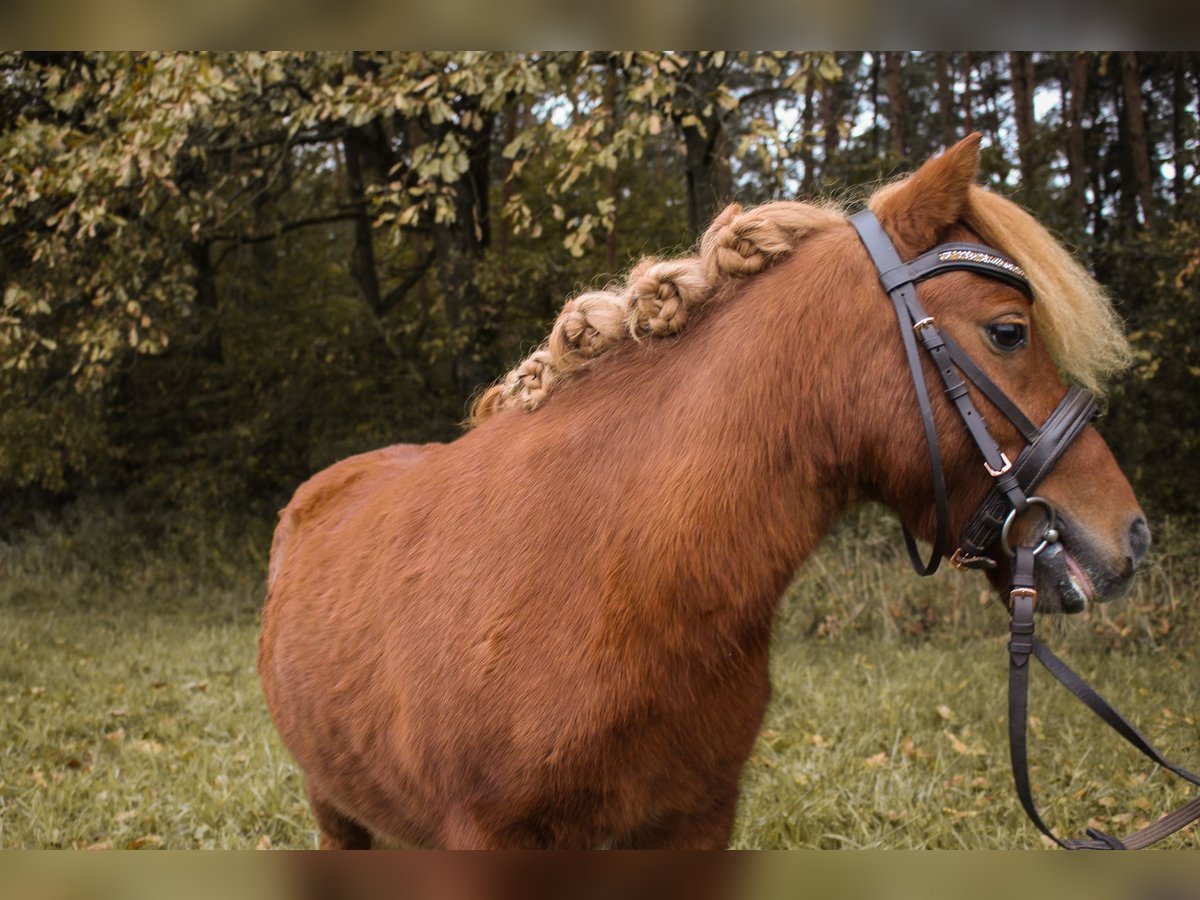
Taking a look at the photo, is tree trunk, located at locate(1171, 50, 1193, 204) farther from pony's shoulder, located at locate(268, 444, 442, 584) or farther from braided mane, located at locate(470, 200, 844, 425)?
braided mane, located at locate(470, 200, 844, 425)

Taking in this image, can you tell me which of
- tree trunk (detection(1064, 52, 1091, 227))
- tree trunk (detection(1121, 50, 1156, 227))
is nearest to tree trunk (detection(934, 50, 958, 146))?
tree trunk (detection(1064, 52, 1091, 227))

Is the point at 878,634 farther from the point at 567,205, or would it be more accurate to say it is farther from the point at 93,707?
the point at 567,205

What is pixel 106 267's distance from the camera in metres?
9.48

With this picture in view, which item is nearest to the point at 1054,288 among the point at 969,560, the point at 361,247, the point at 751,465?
the point at 969,560

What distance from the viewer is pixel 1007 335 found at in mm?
1936

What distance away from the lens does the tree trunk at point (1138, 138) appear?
9.88 m

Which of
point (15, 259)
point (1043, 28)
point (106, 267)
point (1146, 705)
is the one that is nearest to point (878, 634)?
point (1146, 705)

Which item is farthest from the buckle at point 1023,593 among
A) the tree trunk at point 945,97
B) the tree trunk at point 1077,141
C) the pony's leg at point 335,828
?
the tree trunk at point 945,97

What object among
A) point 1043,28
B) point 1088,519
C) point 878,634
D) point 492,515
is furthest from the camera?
point 878,634

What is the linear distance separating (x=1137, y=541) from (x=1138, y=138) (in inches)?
399

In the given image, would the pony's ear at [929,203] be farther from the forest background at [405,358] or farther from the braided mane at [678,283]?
the forest background at [405,358]

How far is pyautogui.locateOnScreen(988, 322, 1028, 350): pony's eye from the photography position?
76.1 inches

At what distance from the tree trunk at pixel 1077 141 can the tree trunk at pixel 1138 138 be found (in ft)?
1.49

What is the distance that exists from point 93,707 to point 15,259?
809 cm
